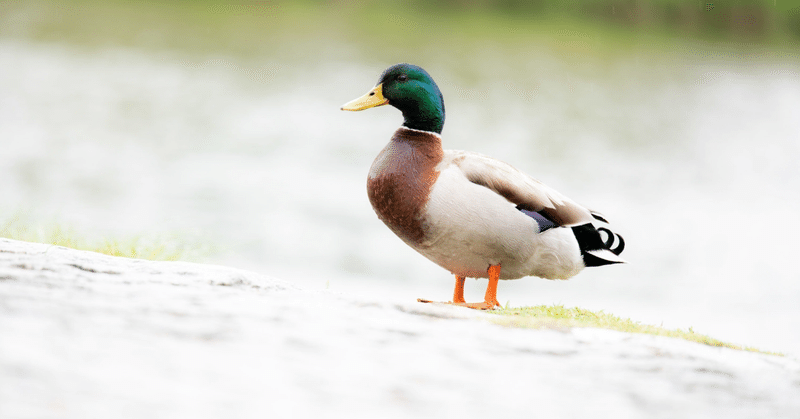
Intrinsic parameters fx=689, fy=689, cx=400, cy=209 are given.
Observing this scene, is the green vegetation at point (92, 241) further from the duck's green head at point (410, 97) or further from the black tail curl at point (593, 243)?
the black tail curl at point (593, 243)

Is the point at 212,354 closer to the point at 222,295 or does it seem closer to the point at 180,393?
the point at 180,393

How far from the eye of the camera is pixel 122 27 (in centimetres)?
1617

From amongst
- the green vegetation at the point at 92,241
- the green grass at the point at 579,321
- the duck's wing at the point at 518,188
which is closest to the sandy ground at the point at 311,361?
the green grass at the point at 579,321

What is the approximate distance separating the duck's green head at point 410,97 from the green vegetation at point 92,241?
5.81 feet

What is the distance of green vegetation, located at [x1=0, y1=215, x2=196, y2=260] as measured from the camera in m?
4.53

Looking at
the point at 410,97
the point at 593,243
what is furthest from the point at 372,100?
the point at 593,243

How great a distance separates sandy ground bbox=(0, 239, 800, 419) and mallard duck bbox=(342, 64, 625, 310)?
2.70ft

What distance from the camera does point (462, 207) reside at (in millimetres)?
3529

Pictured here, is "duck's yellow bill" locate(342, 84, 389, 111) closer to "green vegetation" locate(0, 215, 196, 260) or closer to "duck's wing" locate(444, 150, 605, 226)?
"duck's wing" locate(444, 150, 605, 226)

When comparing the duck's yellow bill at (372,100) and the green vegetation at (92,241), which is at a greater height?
the duck's yellow bill at (372,100)

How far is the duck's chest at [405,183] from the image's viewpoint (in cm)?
355

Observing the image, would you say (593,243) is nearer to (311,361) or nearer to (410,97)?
(410,97)

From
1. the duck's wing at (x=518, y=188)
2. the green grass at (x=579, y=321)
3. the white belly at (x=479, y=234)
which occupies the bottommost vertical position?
the green grass at (x=579, y=321)

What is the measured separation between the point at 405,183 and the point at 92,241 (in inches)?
95.8
